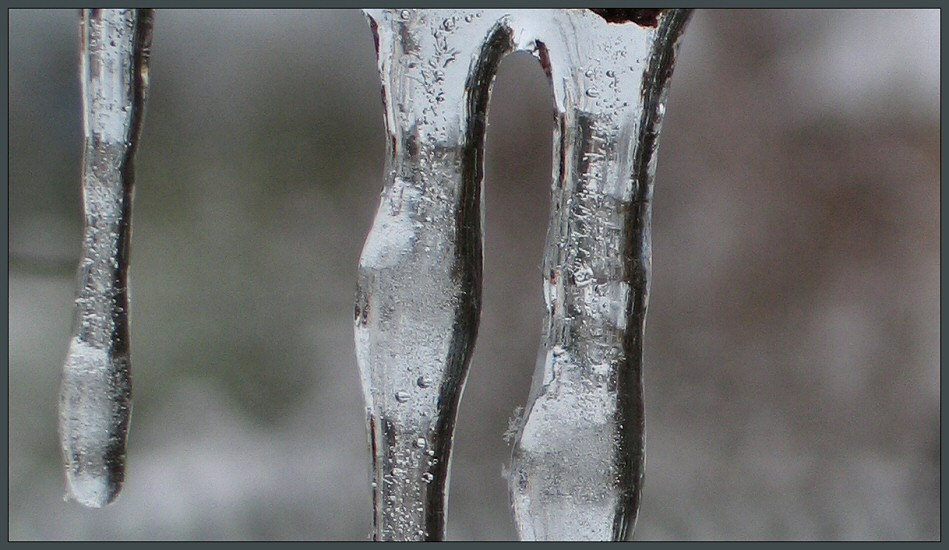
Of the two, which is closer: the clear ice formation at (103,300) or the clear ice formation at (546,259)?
the clear ice formation at (546,259)

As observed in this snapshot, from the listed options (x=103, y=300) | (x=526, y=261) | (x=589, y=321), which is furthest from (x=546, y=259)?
(x=526, y=261)

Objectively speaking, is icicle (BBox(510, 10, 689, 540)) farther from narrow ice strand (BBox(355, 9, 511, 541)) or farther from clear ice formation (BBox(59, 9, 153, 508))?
clear ice formation (BBox(59, 9, 153, 508))

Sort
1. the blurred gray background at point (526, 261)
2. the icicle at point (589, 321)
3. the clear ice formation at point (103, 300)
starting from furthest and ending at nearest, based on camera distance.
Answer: the blurred gray background at point (526, 261), the clear ice formation at point (103, 300), the icicle at point (589, 321)

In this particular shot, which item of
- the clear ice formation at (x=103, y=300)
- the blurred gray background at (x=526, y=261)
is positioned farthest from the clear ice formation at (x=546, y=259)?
the blurred gray background at (x=526, y=261)

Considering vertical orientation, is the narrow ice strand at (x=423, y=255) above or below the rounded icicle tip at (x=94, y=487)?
above

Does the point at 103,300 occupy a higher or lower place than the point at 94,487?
higher

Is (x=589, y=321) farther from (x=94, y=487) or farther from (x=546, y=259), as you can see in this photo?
(x=94, y=487)

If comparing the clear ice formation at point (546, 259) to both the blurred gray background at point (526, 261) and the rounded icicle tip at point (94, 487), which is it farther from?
the blurred gray background at point (526, 261)
